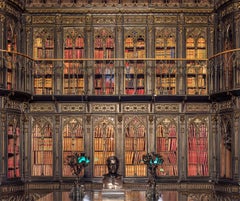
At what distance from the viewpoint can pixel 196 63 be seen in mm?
15789

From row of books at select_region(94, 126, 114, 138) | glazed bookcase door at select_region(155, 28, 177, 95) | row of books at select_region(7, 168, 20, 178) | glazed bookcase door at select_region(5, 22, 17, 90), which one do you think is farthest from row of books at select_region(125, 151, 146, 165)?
glazed bookcase door at select_region(5, 22, 17, 90)

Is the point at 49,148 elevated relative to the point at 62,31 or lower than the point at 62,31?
lower

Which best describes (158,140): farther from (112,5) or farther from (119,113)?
(112,5)

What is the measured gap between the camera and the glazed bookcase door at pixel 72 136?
15.6 metres

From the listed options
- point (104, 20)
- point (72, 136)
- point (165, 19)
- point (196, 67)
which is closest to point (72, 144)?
point (72, 136)

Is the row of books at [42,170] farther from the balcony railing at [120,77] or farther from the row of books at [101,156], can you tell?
the balcony railing at [120,77]

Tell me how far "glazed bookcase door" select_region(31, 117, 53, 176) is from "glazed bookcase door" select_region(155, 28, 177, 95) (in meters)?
2.91

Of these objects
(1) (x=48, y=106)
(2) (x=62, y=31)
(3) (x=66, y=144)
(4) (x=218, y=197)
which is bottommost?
(4) (x=218, y=197)

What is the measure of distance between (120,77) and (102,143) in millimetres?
1719

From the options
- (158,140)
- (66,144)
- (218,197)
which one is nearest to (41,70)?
(66,144)

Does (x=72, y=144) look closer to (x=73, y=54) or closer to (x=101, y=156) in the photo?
(x=101, y=156)

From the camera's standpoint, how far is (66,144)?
15.6m

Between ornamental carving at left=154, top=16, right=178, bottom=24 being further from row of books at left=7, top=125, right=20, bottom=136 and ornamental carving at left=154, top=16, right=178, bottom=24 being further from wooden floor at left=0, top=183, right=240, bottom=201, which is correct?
row of books at left=7, top=125, right=20, bottom=136

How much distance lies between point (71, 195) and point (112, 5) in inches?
227
